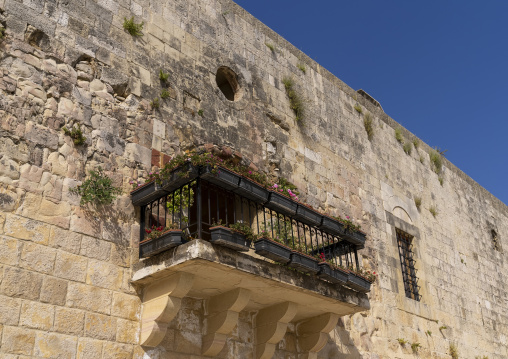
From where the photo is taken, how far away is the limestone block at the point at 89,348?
546 centimetres

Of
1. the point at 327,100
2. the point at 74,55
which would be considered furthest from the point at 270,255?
the point at 327,100

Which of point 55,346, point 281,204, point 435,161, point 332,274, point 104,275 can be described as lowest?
point 55,346

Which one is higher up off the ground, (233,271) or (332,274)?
(332,274)

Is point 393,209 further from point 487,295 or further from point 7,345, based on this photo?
point 7,345

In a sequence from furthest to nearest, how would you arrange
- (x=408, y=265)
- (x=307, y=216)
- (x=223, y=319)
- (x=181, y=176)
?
1. (x=408, y=265)
2. (x=307, y=216)
3. (x=223, y=319)
4. (x=181, y=176)

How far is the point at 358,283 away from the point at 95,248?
3582 mm

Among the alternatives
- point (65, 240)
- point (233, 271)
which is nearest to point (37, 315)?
point (65, 240)

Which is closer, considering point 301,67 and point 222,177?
point 222,177

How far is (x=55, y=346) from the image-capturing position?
5.27 metres

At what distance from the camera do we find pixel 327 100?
10.9 metres

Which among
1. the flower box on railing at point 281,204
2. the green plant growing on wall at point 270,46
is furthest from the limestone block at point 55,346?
the green plant growing on wall at point 270,46

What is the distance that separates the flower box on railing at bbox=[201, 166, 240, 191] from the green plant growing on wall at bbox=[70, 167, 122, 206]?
1.12 meters

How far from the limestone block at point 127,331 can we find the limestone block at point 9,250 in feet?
4.25

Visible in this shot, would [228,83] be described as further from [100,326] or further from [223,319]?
[100,326]
